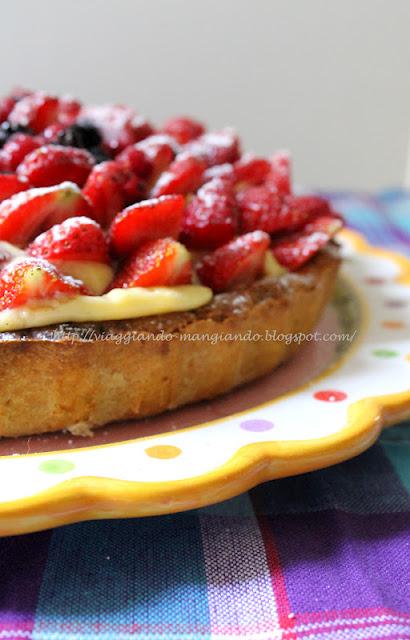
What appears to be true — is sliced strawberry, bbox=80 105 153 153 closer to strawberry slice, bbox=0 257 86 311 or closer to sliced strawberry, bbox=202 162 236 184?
sliced strawberry, bbox=202 162 236 184

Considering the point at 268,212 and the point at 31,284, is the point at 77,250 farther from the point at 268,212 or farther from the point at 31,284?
the point at 268,212

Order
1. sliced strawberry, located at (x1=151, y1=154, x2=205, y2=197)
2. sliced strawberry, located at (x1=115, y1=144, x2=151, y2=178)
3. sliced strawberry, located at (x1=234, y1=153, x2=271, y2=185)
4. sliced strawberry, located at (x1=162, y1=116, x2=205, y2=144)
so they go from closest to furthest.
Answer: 1. sliced strawberry, located at (x1=151, y1=154, x2=205, y2=197)
2. sliced strawberry, located at (x1=115, y1=144, x2=151, y2=178)
3. sliced strawberry, located at (x1=234, y1=153, x2=271, y2=185)
4. sliced strawberry, located at (x1=162, y1=116, x2=205, y2=144)

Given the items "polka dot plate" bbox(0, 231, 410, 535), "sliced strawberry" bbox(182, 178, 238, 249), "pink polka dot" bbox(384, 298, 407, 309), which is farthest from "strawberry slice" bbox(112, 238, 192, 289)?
"pink polka dot" bbox(384, 298, 407, 309)

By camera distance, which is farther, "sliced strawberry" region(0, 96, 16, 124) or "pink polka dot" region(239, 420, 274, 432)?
"sliced strawberry" region(0, 96, 16, 124)

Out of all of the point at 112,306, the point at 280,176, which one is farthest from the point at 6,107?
the point at 112,306

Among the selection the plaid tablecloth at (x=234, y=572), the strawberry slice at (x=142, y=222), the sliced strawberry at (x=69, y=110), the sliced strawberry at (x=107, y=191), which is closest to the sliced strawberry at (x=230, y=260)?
the strawberry slice at (x=142, y=222)

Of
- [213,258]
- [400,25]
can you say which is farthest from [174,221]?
[400,25]

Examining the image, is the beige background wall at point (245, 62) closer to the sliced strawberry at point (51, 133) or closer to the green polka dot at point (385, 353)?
the sliced strawberry at point (51, 133)
